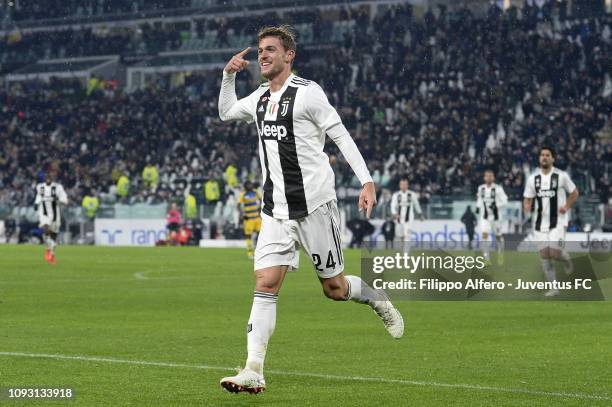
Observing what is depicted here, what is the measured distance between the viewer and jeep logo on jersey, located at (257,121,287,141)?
829 centimetres

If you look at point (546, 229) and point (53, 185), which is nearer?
point (546, 229)

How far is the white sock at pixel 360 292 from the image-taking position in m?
8.93

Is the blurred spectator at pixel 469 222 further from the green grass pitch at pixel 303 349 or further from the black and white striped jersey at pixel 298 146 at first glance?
the black and white striped jersey at pixel 298 146

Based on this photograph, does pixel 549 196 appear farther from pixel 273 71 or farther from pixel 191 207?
pixel 191 207

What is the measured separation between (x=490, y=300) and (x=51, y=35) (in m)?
51.5

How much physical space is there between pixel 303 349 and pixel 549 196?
9.31 m

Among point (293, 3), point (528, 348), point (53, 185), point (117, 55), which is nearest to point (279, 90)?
point (528, 348)

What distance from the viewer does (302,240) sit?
8.34m

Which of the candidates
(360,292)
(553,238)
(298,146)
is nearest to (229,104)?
(298,146)

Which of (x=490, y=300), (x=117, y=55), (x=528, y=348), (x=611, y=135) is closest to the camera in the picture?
(x=528, y=348)

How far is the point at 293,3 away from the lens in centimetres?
5850

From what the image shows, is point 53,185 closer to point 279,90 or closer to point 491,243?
point 491,243

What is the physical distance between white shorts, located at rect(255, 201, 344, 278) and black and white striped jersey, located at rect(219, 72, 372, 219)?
59 mm

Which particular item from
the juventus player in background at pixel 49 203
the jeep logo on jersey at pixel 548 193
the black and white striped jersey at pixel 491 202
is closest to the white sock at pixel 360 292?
the jeep logo on jersey at pixel 548 193
